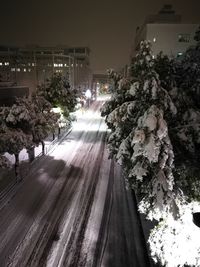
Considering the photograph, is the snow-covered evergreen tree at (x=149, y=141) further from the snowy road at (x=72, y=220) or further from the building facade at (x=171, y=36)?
the building facade at (x=171, y=36)

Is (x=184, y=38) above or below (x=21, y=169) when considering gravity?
above

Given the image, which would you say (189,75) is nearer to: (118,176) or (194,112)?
(194,112)

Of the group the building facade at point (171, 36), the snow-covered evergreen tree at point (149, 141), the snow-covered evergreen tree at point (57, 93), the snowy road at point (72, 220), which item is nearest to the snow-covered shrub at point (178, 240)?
the snow-covered evergreen tree at point (149, 141)

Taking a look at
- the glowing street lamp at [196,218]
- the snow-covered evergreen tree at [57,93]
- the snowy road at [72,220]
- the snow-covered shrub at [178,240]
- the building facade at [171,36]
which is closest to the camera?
the snow-covered shrub at [178,240]

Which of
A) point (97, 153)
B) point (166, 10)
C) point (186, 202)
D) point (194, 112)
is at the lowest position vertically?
point (97, 153)

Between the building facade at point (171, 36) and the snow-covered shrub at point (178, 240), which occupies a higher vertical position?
the building facade at point (171, 36)

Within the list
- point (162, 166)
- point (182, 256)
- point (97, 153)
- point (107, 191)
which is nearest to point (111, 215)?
point (107, 191)

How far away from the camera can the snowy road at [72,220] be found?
11.4 m

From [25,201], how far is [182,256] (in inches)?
393

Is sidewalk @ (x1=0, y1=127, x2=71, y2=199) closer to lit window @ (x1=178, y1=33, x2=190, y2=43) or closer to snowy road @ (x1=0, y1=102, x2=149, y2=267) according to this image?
snowy road @ (x1=0, y1=102, x2=149, y2=267)

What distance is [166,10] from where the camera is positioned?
231 feet

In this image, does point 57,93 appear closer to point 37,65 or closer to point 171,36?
point 37,65

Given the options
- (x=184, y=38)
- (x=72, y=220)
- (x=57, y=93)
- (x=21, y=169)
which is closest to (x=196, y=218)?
(x=72, y=220)

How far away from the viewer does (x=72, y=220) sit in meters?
14.4
